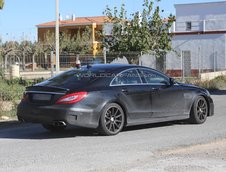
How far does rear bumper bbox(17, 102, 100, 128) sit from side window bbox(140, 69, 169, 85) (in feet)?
5.68

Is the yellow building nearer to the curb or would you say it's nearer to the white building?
the white building

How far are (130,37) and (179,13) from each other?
25827mm

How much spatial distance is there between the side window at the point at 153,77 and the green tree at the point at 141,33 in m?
14.7

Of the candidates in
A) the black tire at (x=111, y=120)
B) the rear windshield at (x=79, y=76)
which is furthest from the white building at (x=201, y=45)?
the black tire at (x=111, y=120)

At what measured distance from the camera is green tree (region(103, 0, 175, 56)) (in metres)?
26.1

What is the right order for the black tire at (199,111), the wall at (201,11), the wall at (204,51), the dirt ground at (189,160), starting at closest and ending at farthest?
1. the dirt ground at (189,160)
2. the black tire at (199,111)
3. the wall at (204,51)
4. the wall at (201,11)

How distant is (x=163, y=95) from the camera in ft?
36.1

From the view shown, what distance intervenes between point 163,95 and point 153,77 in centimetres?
45

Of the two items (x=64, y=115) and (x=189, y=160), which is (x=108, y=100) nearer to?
(x=64, y=115)

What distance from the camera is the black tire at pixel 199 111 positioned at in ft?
38.0

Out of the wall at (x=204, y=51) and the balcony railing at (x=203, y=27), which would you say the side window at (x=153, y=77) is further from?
the balcony railing at (x=203, y=27)

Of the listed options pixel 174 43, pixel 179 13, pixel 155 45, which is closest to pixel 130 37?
pixel 155 45

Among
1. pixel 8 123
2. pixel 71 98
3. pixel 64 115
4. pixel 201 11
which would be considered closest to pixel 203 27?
pixel 201 11

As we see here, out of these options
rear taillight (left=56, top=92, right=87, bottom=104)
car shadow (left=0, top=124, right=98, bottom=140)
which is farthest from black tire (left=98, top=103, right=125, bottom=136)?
rear taillight (left=56, top=92, right=87, bottom=104)
